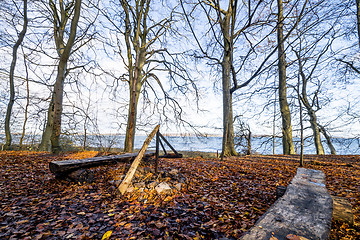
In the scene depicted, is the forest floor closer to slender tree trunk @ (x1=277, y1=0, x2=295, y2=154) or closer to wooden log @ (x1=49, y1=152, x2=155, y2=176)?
wooden log @ (x1=49, y1=152, x2=155, y2=176)

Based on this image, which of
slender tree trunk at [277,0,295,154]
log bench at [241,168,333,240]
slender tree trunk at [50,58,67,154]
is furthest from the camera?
slender tree trunk at [277,0,295,154]

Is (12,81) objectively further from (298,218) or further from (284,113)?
(284,113)

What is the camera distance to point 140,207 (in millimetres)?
2854

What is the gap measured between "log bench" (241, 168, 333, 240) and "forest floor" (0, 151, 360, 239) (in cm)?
40

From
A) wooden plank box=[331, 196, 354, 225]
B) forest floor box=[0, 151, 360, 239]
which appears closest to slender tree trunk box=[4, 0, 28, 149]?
forest floor box=[0, 151, 360, 239]

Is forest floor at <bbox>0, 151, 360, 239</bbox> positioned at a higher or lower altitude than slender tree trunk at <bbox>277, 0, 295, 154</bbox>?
lower

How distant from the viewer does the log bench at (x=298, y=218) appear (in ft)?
4.51

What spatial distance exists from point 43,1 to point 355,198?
14.4 m

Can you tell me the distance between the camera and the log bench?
54.1 inches

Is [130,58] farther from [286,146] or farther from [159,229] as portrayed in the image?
[286,146]

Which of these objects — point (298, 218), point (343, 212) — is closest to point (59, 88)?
point (298, 218)

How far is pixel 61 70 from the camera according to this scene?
734 centimetres

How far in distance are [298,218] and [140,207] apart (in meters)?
2.39

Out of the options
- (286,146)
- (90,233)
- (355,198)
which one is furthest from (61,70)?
(286,146)
